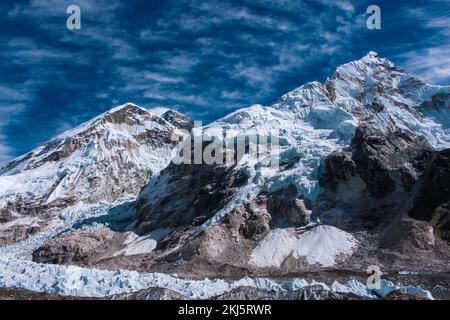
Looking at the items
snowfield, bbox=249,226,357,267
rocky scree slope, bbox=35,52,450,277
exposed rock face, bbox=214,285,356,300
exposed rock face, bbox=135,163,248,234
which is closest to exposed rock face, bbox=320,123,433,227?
rocky scree slope, bbox=35,52,450,277

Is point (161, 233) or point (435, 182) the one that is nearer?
point (435, 182)

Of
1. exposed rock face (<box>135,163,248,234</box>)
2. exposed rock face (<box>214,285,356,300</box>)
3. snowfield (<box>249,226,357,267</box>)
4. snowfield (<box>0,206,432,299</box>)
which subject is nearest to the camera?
exposed rock face (<box>214,285,356,300</box>)

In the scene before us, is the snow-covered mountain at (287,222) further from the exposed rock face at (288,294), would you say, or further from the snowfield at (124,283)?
the exposed rock face at (288,294)

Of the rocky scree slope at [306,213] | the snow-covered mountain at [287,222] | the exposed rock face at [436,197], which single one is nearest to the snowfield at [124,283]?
the snow-covered mountain at [287,222]

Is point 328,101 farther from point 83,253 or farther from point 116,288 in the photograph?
point 116,288

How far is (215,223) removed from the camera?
122375mm

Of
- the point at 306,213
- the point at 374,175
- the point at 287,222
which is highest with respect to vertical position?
the point at 374,175

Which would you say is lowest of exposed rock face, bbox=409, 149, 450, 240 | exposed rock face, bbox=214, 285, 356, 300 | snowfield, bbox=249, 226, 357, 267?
exposed rock face, bbox=214, 285, 356, 300

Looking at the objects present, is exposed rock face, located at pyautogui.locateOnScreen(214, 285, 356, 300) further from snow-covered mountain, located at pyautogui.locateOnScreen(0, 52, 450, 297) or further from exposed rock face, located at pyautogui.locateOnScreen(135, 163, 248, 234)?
exposed rock face, located at pyautogui.locateOnScreen(135, 163, 248, 234)

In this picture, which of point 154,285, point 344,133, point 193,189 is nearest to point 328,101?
point 344,133

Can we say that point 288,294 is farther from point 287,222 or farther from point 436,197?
point 436,197

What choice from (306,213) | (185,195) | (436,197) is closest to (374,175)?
(436,197)

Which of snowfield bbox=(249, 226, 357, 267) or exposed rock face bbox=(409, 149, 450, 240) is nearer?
exposed rock face bbox=(409, 149, 450, 240)
